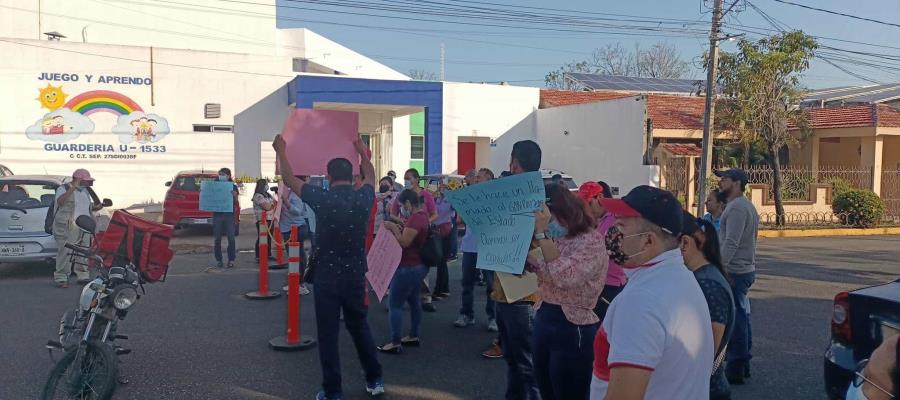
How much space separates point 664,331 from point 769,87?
20.0m

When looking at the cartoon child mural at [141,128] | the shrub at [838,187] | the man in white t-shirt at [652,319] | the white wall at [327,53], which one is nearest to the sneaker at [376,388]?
the man in white t-shirt at [652,319]

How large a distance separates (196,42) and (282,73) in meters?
11.0

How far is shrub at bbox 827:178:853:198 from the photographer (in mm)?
20292

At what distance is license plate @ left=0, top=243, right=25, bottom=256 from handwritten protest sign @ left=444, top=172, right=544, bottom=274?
28.2 feet

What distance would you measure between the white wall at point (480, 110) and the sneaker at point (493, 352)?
17.1m

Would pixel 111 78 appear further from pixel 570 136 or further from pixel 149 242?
pixel 149 242

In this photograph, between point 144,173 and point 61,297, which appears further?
point 144,173

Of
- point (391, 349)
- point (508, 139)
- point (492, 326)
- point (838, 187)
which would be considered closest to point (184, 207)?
point (492, 326)

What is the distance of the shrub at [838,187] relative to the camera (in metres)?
20.3

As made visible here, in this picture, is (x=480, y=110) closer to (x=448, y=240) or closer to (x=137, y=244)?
(x=448, y=240)

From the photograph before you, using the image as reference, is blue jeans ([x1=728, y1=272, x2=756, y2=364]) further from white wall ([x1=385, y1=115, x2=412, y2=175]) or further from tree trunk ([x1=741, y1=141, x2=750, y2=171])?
white wall ([x1=385, y1=115, x2=412, y2=175])

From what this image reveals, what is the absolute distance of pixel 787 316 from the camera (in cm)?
820

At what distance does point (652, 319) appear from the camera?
2.09m

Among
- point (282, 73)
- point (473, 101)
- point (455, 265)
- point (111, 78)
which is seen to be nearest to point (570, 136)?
point (473, 101)
